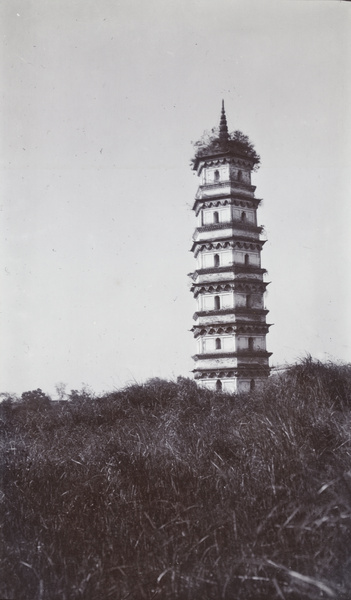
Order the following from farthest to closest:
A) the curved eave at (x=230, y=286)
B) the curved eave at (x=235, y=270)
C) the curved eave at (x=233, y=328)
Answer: the curved eave at (x=235, y=270), the curved eave at (x=230, y=286), the curved eave at (x=233, y=328)

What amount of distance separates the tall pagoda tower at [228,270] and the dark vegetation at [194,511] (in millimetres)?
12877

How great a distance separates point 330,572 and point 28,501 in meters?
3.60

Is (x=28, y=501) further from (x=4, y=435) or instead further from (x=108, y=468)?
(x=4, y=435)

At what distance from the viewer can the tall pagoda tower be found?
867 inches

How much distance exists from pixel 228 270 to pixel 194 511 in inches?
705

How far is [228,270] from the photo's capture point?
2273 cm

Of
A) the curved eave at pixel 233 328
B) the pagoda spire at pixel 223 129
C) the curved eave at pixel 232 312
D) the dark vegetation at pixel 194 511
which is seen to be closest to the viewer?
the dark vegetation at pixel 194 511

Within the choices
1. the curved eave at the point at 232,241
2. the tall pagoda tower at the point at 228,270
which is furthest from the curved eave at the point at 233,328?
the curved eave at the point at 232,241

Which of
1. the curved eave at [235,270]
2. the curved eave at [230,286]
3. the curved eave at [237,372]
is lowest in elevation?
the curved eave at [237,372]

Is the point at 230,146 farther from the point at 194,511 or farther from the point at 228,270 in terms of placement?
the point at 194,511

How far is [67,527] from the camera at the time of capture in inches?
219

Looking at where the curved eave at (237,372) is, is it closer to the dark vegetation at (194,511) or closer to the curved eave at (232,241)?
the curved eave at (232,241)

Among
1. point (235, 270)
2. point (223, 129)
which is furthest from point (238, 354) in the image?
point (223, 129)

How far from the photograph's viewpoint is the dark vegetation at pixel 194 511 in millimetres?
3979
